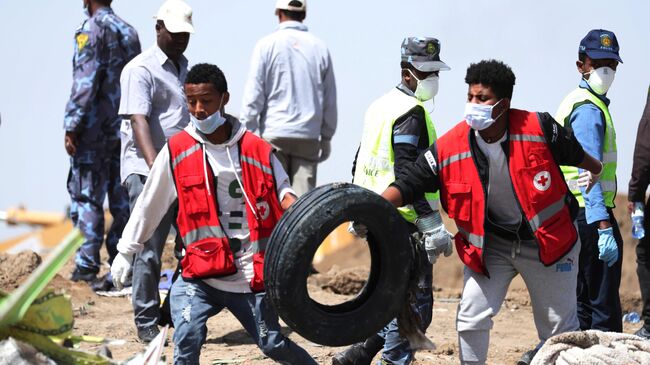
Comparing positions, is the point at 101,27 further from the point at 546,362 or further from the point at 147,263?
the point at 546,362

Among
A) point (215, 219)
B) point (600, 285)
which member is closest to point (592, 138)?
point (600, 285)

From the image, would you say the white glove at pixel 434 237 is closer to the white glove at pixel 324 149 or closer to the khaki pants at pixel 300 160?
the khaki pants at pixel 300 160

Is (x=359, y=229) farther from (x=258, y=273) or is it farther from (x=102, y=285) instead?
(x=102, y=285)

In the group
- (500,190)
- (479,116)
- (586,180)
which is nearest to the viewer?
(479,116)

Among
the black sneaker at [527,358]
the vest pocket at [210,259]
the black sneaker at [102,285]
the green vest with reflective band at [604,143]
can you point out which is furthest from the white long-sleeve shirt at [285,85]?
the vest pocket at [210,259]

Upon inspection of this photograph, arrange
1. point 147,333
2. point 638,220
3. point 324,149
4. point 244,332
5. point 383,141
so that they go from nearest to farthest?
point 383,141 → point 147,333 → point 244,332 → point 638,220 → point 324,149

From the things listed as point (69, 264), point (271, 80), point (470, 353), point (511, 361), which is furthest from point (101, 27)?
point (470, 353)

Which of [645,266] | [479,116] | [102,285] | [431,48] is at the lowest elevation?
[102,285]

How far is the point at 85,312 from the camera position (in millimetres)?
10188

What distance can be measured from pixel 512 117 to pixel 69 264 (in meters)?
7.66

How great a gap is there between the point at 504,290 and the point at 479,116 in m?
1.02

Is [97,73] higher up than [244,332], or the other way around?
[97,73]

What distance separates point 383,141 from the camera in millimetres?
7457

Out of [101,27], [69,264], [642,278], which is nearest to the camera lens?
[642,278]
